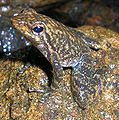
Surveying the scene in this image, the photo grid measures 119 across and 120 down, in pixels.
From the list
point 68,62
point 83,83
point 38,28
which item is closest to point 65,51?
point 68,62

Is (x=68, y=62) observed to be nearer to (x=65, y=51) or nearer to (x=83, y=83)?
(x=65, y=51)

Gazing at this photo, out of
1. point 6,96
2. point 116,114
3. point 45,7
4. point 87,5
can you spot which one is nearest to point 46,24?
point 6,96

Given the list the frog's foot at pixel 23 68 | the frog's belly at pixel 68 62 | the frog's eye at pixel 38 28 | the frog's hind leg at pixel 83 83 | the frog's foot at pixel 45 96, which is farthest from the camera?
the frog's foot at pixel 23 68

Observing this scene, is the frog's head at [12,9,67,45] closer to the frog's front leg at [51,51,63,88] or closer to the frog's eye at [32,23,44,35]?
the frog's eye at [32,23,44,35]

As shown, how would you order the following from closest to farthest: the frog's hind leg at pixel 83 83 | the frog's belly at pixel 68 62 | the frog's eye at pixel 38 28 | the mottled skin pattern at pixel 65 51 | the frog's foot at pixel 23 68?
the frog's eye at pixel 38 28 < the mottled skin pattern at pixel 65 51 < the frog's hind leg at pixel 83 83 < the frog's belly at pixel 68 62 < the frog's foot at pixel 23 68

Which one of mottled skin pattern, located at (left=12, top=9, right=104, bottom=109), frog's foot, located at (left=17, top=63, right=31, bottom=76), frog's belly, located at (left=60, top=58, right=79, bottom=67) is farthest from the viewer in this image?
frog's foot, located at (left=17, top=63, right=31, bottom=76)

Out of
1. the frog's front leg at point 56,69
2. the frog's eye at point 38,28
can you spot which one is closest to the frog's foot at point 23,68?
the frog's front leg at point 56,69

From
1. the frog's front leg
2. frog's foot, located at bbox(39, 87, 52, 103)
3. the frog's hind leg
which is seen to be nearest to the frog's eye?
the frog's front leg

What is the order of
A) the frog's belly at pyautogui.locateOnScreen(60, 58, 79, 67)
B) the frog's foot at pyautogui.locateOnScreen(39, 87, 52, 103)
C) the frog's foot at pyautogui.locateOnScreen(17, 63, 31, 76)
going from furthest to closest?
the frog's foot at pyautogui.locateOnScreen(17, 63, 31, 76) < the frog's belly at pyautogui.locateOnScreen(60, 58, 79, 67) < the frog's foot at pyautogui.locateOnScreen(39, 87, 52, 103)

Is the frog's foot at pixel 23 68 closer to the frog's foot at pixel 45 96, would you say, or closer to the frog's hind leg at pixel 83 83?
the frog's foot at pixel 45 96
